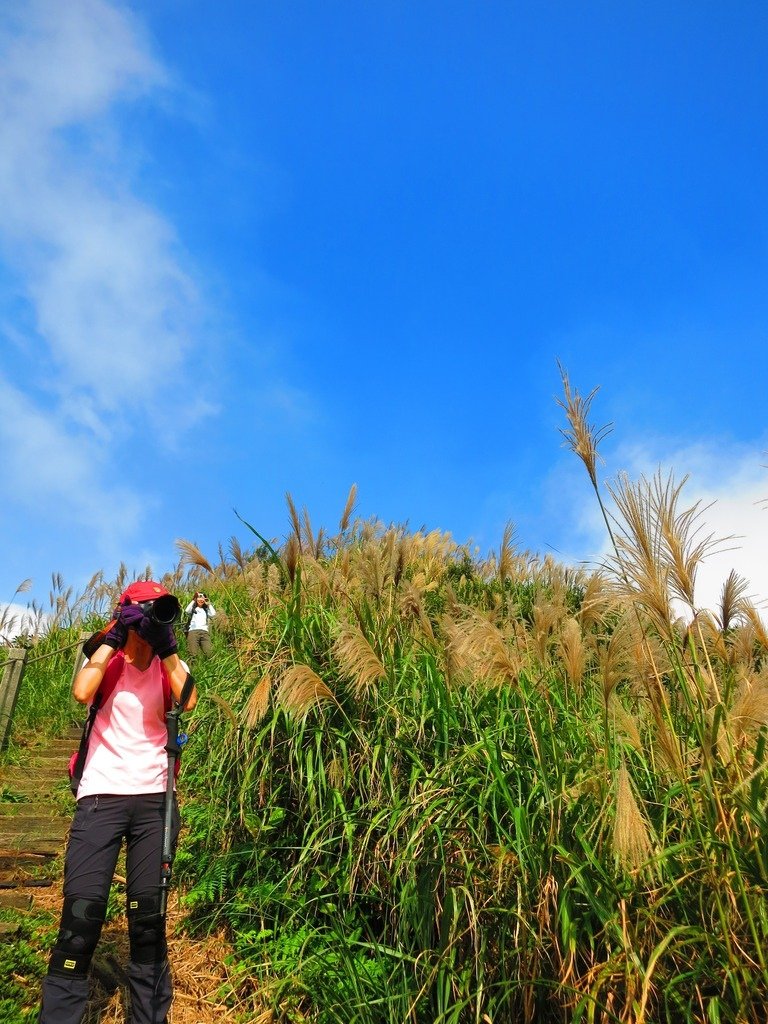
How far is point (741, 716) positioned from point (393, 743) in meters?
1.66

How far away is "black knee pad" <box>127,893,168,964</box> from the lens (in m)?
3.14

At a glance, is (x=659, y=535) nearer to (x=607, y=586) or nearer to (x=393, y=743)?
(x=607, y=586)

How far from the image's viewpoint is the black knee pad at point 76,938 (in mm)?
2982

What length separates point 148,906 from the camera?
10.3 feet

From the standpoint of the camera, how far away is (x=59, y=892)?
493 cm

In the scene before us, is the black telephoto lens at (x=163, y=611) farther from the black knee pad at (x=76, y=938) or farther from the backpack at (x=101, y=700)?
the black knee pad at (x=76, y=938)

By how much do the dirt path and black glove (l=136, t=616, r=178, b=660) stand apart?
1.70m

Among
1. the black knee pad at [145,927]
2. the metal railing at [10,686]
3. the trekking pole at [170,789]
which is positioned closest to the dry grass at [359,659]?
the trekking pole at [170,789]

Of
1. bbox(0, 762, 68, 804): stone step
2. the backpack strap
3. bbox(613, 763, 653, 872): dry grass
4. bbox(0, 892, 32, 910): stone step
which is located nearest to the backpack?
the backpack strap

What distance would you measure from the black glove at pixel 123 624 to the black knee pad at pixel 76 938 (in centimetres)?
106

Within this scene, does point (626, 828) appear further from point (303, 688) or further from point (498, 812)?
point (303, 688)

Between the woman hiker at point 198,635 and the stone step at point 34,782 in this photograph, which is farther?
the woman hiker at point 198,635

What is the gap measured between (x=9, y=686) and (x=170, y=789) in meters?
5.85

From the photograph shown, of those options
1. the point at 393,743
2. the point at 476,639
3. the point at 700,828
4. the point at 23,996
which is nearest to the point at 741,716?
the point at 700,828
